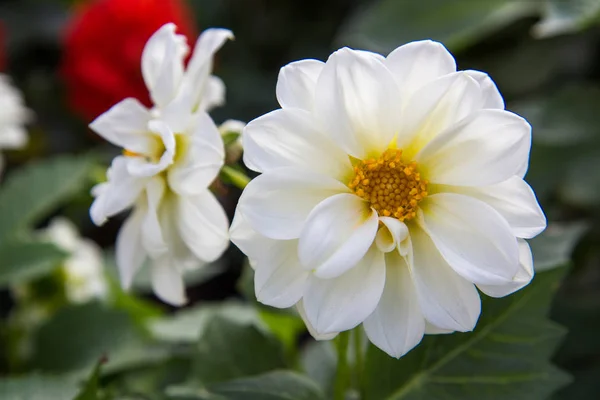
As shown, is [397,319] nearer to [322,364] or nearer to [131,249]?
[131,249]

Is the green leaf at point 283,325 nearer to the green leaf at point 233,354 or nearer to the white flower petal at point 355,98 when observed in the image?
the green leaf at point 233,354

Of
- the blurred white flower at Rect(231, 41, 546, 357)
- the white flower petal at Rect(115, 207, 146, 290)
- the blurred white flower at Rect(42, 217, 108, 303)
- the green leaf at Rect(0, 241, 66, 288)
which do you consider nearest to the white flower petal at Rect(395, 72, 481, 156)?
the blurred white flower at Rect(231, 41, 546, 357)

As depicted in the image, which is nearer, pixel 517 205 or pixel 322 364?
pixel 517 205

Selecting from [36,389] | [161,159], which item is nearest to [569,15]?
[161,159]

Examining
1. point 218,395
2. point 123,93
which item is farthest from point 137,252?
point 123,93

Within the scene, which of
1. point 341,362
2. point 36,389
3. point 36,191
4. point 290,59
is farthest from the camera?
point 290,59

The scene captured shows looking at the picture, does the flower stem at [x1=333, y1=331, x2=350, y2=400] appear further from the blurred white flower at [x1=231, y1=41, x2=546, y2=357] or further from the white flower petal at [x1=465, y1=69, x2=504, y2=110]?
the white flower petal at [x1=465, y1=69, x2=504, y2=110]

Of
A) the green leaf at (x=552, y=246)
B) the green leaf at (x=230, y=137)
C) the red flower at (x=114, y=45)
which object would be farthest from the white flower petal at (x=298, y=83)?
the red flower at (x=114, y=45)

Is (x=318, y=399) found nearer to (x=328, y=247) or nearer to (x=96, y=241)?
(x=328, y=247)
